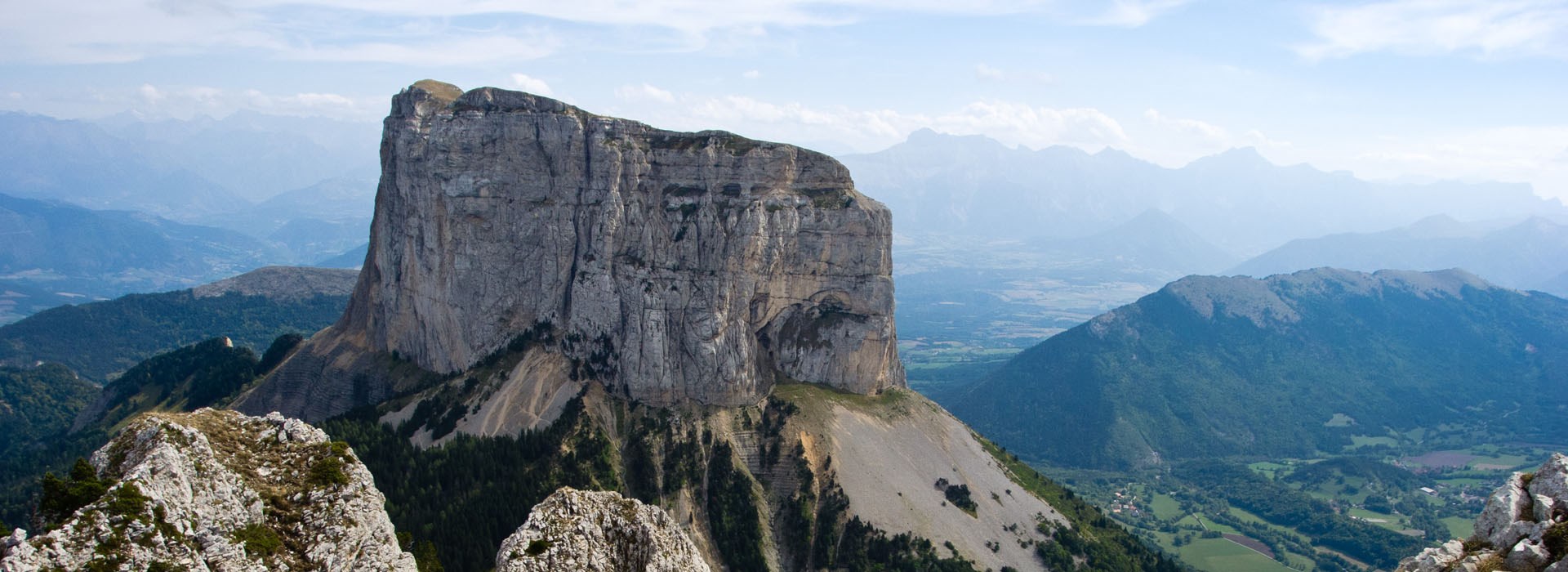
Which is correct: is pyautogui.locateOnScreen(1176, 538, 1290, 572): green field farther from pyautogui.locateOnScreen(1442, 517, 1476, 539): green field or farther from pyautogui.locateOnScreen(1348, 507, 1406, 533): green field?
pyautogui.locateOnScreen(1442, 517, 1476, 539): green field

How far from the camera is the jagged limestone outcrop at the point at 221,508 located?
30.8 metres

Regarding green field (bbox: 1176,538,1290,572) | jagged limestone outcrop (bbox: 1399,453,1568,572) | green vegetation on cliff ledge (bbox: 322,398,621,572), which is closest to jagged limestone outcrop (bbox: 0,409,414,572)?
jagged limestone outcrop (bbox: 1399,453,1568,572)

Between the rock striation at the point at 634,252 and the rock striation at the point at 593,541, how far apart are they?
77.0 metres

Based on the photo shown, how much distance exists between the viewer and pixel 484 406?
387ft

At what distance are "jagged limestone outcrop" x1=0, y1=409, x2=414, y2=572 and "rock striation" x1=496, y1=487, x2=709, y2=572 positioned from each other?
5130 mm

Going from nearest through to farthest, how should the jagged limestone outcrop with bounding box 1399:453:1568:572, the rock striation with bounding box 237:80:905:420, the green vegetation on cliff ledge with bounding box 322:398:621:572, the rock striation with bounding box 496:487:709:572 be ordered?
the jagged limestone outcrop with bounding box 1399:453:1568:572 < the rock striation with bounding box 496:487:709:572 < the green vegetation on cliff ledge with bounding box 322:398:621:572 < the rock striation with bounding box 237:80:905:420

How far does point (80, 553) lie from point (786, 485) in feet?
299

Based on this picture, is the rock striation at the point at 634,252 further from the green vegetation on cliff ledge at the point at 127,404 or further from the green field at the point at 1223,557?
the green field at the point at 1223,557

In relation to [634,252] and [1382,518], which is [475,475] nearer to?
[634,252]

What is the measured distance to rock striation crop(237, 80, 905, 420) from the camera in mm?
122750

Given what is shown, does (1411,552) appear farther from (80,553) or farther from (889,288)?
(80,553)

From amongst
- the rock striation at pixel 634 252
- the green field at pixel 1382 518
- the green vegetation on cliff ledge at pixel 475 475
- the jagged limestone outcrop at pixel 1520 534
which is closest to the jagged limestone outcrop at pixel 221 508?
the jagged limestone outcrop at pixel 1520 534

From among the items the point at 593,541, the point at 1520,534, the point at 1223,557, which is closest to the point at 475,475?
the point at 593,541

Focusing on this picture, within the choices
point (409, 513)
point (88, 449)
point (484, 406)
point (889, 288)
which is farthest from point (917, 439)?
point (88, 449)
